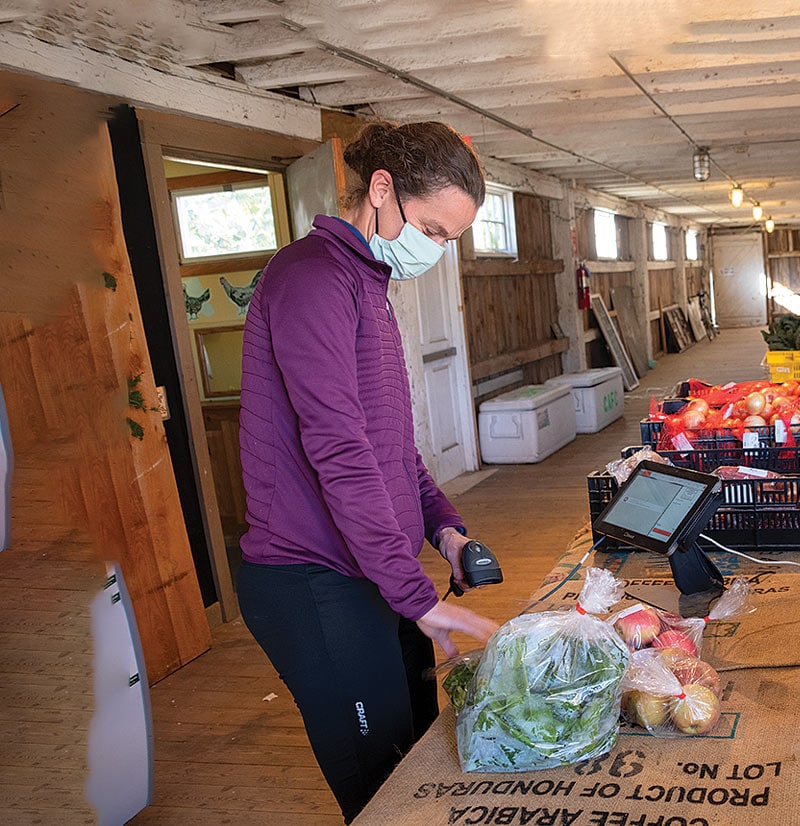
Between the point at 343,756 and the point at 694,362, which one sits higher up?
the point at 343,756

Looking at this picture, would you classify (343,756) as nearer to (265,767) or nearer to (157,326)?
(265,767)

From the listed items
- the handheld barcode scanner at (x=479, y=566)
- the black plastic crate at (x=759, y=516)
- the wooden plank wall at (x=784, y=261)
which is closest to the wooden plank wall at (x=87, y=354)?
the handheld barcode scanner at (x=479, y=566)

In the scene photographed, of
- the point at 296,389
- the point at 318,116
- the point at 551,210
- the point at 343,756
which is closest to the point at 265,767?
the point at 343,756

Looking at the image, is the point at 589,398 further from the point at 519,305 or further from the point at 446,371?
the point at 446,371

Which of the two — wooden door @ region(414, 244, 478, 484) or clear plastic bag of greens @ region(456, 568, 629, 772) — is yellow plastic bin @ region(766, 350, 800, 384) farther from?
clear plastic bag of greens @ region(456, 568, 629, 772)

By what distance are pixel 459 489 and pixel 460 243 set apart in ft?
7.28

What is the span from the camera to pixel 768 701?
150 centimetres

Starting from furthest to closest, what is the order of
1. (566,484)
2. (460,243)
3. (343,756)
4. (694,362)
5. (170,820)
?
(694,362), (460,243), (566,484), (170,820), (343,756)

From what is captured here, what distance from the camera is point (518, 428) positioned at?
7.78 m

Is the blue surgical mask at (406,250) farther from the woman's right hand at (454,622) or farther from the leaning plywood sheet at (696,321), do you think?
the leaning plywood sheet at (696,321)

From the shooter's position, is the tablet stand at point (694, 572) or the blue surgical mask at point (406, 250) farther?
the tablet stand at point (694, 572)

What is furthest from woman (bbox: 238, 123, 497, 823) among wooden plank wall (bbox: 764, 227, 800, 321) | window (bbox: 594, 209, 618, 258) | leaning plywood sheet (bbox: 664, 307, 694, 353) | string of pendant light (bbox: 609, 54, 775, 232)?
wooden plank wall (bbox: 764, 227, 800, 321)

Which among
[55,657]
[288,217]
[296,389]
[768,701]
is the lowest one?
[55,657]

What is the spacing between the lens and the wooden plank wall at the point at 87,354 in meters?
3.26
